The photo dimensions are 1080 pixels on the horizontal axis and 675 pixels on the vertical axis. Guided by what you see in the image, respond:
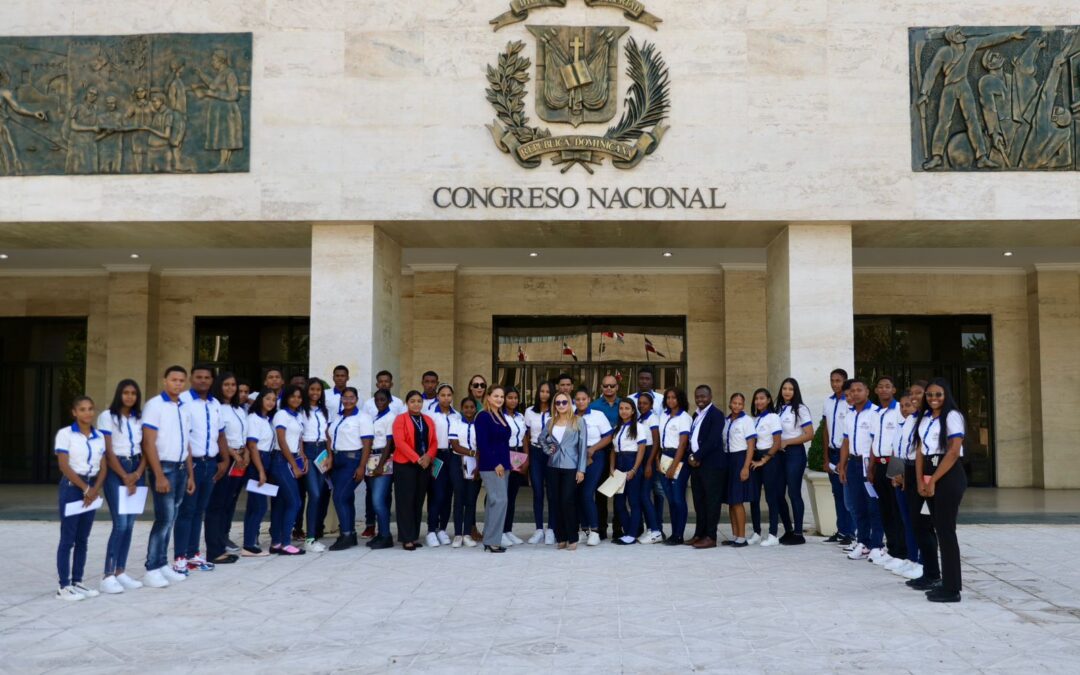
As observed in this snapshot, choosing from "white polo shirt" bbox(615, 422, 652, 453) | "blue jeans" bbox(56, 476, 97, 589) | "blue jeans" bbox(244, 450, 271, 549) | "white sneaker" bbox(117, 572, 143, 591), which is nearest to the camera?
"blue jeans" bbox(56, 476, 97, 589)

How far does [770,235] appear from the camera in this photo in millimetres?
12422

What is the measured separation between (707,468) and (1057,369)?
9.57m

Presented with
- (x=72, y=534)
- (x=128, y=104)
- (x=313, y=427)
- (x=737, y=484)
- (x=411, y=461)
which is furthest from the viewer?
(x=128, y=104)

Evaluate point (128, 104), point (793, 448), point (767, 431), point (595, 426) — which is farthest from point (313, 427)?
point (128, 104)

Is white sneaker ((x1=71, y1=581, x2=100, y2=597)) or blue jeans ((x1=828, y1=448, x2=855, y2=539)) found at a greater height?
blue jeans ((x1=828, y1=448, x2=855, y2=539))

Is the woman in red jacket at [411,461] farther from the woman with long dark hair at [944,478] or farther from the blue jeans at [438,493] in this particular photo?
the woman with long dark hair at [944,478]

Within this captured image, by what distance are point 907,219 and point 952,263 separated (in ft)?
15.7

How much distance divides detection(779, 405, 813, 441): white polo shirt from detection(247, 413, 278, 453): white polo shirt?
16.7 ft

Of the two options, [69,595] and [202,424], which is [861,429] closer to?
[202,424]

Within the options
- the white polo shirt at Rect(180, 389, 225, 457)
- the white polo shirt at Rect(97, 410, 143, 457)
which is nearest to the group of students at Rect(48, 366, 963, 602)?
the white polo shirt at Rect(180, 389, 225, 457)

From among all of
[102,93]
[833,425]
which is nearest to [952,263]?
[833,425]

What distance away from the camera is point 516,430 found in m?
9.26

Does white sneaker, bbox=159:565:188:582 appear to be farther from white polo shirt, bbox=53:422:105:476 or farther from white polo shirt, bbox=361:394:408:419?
white polo shirt, bbox=361:394:408:419

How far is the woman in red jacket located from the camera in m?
8.96
